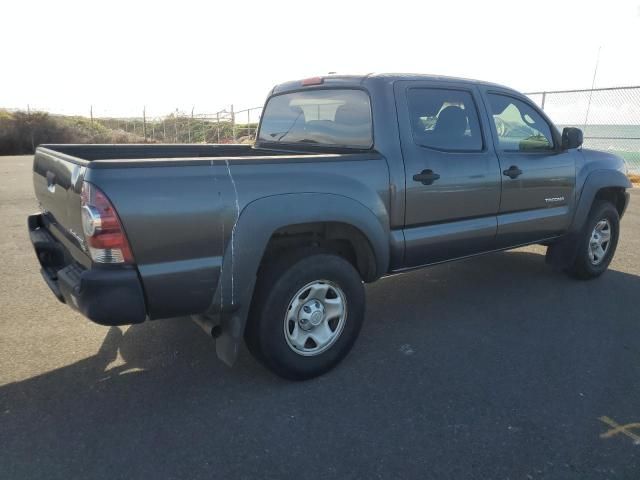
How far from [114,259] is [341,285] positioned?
4.57ft

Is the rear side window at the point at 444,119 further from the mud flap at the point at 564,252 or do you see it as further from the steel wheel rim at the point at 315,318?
the mud flap at the point at 564,252

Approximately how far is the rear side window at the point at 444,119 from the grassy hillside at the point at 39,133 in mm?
23958

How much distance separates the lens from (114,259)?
258 centimetres

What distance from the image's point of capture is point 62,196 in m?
2.99

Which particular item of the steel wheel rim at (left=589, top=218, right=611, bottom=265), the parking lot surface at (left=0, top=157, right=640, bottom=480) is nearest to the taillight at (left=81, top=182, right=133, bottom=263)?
the parking lot surface at (left=0, top=157, right=640, bottom=480)

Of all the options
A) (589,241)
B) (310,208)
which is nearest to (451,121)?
(310,208)

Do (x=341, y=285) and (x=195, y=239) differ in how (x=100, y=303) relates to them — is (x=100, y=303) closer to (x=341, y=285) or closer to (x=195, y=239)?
(x=195, y=239)


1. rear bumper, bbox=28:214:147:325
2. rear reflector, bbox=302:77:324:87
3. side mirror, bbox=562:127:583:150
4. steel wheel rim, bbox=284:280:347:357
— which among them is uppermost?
rear reflector, bbox=302:77:324:87

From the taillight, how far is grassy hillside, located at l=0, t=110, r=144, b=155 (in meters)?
24.7

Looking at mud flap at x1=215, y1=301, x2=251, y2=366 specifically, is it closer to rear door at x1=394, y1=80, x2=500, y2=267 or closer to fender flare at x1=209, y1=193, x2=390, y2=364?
fender flare at x1=209, y1=193, x2=390, y2=364

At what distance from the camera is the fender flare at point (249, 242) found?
2.85 metres

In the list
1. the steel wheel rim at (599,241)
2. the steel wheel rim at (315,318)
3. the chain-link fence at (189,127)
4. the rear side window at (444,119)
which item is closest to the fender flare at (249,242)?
the steel wheel rim at (315,318)

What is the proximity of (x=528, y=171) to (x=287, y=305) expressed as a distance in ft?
8.59

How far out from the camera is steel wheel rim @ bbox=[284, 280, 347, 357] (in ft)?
10.6
